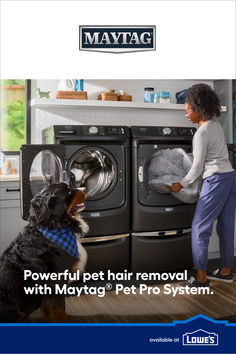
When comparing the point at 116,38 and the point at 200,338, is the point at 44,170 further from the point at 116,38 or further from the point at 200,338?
the point at 200,338

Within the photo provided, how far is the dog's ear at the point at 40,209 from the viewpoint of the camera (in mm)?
1336

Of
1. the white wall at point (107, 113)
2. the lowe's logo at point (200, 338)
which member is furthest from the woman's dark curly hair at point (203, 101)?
the lowe's logo at point (200, 338)

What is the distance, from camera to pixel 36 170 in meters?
1.70

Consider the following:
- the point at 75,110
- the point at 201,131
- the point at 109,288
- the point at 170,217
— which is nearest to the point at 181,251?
the point at 170,217

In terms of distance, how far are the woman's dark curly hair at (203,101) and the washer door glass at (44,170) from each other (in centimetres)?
73

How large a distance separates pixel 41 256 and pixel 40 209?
174 millimetres

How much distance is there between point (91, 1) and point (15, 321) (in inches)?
44.8

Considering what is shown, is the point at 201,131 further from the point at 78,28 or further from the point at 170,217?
the point at 78,28

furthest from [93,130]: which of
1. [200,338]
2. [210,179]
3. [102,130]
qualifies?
[200,338]

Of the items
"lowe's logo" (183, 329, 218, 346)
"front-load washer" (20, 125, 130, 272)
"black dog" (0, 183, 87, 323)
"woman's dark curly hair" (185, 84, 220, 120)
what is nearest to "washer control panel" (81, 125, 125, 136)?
"front-load washer" (20, 125, 130, 272)

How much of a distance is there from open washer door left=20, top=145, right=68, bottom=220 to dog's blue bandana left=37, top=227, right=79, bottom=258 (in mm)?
320

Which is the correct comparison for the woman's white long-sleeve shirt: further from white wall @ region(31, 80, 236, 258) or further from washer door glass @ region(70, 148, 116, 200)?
white wall @ region(31, 80, 236, 258)

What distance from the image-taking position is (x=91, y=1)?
3.96 feet

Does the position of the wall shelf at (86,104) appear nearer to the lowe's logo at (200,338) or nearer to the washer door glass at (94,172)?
the washer door glass at (94,172)
